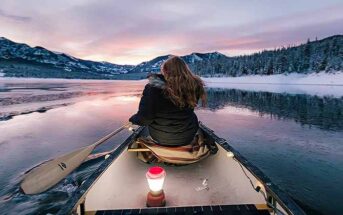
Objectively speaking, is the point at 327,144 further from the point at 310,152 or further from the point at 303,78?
the point at 303,78

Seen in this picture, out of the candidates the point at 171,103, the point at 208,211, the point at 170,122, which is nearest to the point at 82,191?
the point at 208,211

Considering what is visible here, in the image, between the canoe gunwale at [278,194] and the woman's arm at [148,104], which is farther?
the woman's arm at [148,104]

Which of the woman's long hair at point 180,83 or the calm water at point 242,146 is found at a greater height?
the woman's long hair at point 180,83

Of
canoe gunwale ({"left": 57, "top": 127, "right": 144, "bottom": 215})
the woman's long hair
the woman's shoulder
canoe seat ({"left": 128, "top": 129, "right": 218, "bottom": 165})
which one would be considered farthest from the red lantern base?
the woman's shoulder

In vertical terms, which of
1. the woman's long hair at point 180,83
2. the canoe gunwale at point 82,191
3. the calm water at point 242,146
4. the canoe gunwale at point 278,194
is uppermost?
the woman's long hair at point 180,83

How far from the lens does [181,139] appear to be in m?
4.89

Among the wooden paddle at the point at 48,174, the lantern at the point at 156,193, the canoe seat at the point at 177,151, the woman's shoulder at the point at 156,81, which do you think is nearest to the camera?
the lantern at the point at 156,193

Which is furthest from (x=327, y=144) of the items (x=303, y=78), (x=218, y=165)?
(x=303, y=78)

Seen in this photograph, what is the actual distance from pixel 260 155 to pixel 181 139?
5622 millimetres

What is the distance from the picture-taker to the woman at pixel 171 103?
4500 millimetres

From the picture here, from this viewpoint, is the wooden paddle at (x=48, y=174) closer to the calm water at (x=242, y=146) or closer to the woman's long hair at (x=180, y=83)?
the calm water at (x=242, y=146)

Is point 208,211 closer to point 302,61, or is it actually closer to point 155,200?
point 155,200

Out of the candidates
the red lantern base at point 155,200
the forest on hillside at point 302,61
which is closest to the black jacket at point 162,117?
the red lantern base at point 155,200

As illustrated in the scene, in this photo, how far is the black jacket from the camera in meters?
4.50
